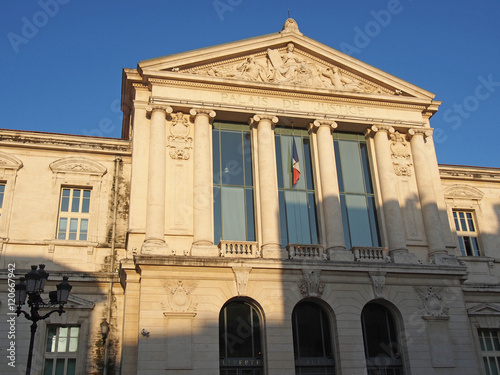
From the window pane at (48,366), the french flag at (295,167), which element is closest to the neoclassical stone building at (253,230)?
the window pane at (48,366)

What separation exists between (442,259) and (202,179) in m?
9.89

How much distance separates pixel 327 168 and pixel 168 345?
9405mm

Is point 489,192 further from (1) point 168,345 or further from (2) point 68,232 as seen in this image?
(2) point 68,232

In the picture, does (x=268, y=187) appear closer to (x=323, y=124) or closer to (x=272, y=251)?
(x=272, y=251)

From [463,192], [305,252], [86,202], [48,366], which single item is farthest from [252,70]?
[48,366]

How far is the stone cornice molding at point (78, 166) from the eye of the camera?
2236 centimetres

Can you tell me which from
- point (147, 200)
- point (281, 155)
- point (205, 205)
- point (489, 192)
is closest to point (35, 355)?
point (147, 200)

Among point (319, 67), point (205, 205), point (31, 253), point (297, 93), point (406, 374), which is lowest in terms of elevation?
point (406, 374)

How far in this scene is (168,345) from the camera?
1803cm

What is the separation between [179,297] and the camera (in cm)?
1875

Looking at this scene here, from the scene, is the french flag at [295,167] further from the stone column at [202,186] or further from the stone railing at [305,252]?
the stone column at [202,186]

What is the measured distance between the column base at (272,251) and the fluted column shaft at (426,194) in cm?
634

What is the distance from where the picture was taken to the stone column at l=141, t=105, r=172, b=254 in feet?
64.1

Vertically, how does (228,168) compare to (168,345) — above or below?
above
